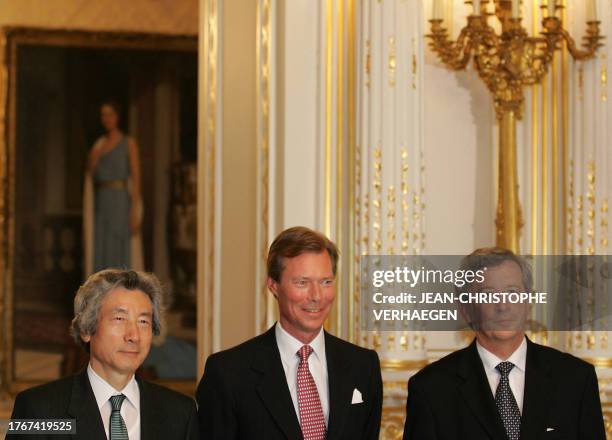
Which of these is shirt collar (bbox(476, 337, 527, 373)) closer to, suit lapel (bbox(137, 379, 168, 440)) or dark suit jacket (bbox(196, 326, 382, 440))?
dark suit jacket (bbox(196, 326, 382, 440))

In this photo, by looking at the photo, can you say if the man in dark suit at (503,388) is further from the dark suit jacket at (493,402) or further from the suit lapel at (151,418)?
the suit lapel at (151,418)

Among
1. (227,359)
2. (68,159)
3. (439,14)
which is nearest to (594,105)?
(439,14)

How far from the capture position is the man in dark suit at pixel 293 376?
3691 millimetres

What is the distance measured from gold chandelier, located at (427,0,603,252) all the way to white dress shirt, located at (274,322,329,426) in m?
2.66

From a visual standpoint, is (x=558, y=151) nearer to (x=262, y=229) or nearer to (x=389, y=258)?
(x=389, y=258)

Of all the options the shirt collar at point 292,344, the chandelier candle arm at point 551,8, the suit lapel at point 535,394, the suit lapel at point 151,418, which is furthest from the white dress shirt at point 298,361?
the chandelier candle arm at point 551,8

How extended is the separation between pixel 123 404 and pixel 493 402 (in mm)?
1115

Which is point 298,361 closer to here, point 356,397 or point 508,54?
point 356,397

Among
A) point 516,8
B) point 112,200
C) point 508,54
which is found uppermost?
point 516,8

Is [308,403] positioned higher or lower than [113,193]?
lower

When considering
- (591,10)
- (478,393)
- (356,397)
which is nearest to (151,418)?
(356,397)

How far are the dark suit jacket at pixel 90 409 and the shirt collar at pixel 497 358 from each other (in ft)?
2.96

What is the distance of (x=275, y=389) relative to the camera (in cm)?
372

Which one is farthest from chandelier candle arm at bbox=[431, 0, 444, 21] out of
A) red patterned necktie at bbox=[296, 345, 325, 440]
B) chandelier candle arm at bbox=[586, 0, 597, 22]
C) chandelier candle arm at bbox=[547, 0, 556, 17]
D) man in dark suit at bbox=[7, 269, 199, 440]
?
man in dark suit at bbox=[7, 269, 199, 440]
